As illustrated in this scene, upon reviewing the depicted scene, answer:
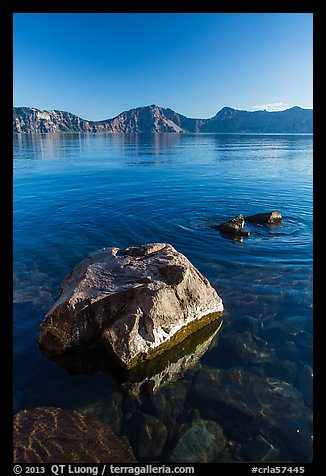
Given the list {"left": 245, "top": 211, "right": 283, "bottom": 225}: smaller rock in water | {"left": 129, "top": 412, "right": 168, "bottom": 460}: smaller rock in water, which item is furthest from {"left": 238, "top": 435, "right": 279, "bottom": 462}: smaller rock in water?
{"left": 245, "top": 211, "right": 283, "bottom": 225}: smaller rock in water

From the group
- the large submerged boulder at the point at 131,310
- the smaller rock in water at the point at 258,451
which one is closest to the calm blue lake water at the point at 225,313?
the smaller rock in water at the point at 258,451

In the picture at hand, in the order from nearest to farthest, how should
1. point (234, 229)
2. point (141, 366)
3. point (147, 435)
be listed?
1. point (147, 435)
2. point (141, 366)
3. point (234, 229)

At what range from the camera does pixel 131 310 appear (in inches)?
357


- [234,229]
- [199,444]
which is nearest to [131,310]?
[199,444]

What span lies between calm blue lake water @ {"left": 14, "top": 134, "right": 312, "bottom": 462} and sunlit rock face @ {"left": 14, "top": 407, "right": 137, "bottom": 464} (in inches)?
11.0

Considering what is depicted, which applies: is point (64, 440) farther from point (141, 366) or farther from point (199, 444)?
point (199, 444)

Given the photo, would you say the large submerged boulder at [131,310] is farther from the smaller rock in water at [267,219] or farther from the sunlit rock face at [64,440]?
the smaller rock in water at [267,219]

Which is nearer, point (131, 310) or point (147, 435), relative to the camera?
point (147, 435)

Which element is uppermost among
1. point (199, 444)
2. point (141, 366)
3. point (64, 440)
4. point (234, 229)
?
point (234, 229)

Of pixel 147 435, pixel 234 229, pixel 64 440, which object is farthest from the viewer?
pixel 234 229

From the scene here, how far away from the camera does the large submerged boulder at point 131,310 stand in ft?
28.4

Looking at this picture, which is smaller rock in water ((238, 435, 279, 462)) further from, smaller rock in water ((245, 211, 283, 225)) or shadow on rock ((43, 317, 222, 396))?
smaller rock in water ((245, 211, 283, 225))

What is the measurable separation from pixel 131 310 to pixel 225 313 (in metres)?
4.07

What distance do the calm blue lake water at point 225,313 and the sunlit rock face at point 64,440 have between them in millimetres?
279
